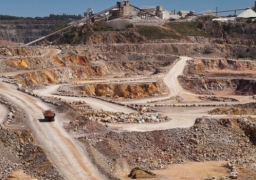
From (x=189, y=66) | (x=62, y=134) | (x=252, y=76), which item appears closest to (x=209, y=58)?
(x=189, y=66)

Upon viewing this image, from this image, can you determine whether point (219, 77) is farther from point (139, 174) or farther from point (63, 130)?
point (139, 174)

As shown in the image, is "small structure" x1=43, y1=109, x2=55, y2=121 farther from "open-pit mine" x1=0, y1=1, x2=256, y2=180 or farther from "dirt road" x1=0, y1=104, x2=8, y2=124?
"dirt road" x1=0, y1=104, x2=8, y2=124

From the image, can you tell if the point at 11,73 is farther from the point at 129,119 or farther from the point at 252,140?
the point at 252,140

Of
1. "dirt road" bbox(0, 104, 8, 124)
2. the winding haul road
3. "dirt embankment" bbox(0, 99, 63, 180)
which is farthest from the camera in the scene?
"dirt road" bbox(0, 104, 8, 124)

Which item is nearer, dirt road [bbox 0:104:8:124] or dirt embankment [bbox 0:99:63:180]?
dirt embankment [bbox 0:99:63:180]

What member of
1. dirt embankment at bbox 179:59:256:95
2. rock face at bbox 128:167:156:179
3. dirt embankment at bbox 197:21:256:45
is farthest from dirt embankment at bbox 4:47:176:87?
rock face at bbox 128:167:156:179

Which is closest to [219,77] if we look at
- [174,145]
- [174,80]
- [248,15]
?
[174,80]
